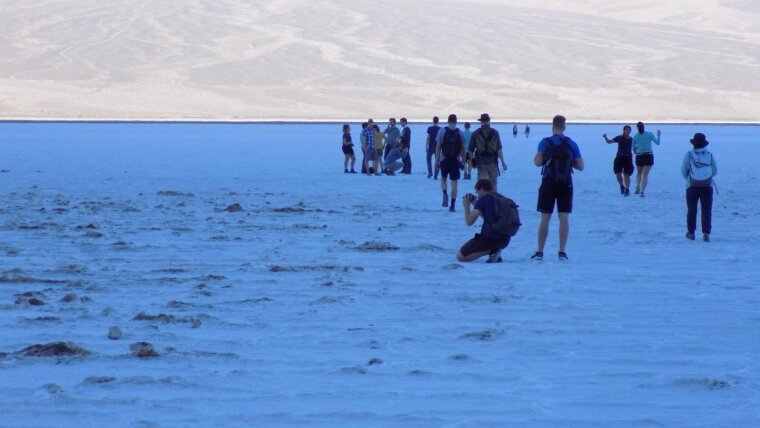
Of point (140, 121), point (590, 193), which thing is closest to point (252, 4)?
point (140, 121)

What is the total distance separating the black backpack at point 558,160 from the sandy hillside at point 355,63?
82.9 metres

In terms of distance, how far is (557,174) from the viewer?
36.9 ft

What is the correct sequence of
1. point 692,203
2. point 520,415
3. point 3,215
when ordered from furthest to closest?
point 3,215, point 692,203, point 520,415

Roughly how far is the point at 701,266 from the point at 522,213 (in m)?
5.71

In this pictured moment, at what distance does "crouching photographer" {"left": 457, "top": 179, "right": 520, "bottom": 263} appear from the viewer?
10.9 m

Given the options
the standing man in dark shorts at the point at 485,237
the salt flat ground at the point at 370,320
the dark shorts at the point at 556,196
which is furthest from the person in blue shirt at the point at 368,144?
the standing man in dark shorts at the point at 485,237

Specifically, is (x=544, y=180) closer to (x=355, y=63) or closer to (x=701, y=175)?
(x=701, y=175)

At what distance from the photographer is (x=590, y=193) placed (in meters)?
21.0

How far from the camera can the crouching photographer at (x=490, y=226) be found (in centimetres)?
1089

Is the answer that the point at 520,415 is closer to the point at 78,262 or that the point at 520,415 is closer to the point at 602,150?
the point at 78,262

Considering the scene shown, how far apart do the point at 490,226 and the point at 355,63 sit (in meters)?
103

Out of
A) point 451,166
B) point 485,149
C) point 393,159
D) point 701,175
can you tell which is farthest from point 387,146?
point 701,175

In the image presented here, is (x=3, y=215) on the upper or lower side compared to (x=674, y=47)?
lower

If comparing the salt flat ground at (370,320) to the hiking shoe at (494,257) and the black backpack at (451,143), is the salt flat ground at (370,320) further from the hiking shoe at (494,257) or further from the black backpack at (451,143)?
the black backpack at (451,143)
